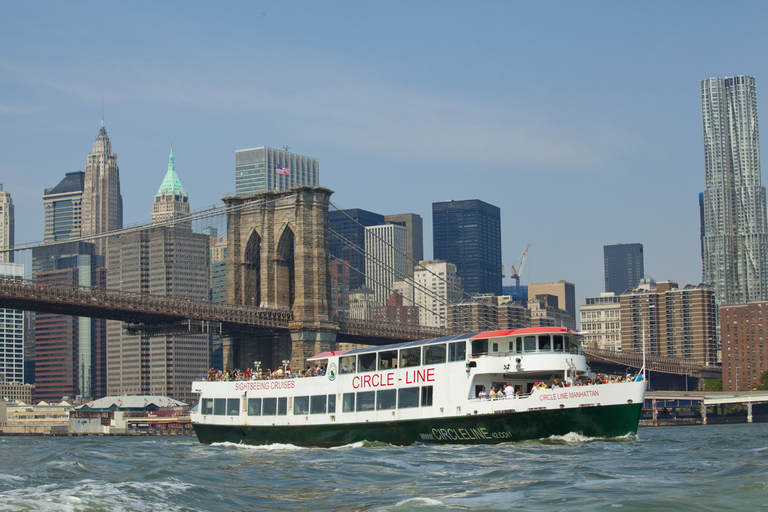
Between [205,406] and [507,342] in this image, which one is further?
[205,406]

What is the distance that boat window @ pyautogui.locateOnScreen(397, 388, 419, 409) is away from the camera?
42.1 meters

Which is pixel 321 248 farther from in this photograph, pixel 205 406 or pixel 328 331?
pixel 205 406

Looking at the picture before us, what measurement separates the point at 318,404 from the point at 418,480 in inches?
683

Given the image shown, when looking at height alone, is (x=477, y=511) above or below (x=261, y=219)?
below

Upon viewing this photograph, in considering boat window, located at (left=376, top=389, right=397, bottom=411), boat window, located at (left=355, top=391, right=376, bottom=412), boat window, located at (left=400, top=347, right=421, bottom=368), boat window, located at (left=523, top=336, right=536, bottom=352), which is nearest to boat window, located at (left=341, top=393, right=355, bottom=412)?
boat window, located at (left=355, top=391, right=376, bottom=412)

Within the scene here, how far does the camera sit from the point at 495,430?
39219mm

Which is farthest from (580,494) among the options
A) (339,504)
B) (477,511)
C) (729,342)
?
(729,342)

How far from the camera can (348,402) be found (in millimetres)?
45000

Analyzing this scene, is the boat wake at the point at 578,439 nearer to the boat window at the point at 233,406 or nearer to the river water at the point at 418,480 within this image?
the river water at the point at 418,480

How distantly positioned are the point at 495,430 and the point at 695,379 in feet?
544

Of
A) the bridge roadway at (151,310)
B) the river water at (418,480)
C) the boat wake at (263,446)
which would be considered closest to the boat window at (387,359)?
the river water at (418,480)

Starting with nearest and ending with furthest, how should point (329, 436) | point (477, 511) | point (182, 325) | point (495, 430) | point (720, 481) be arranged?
1. point (477, 511)
2. point (720, 481)
3. point (495, 430)
4. point (329, 436)
5. point (182, 325)

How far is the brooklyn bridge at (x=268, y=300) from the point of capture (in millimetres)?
93375

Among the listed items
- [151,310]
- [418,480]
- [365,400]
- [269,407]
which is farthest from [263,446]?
[151,310]
